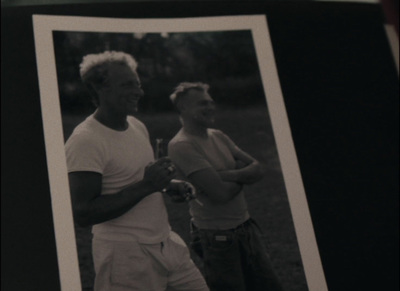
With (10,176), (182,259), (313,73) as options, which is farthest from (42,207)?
(313,73)

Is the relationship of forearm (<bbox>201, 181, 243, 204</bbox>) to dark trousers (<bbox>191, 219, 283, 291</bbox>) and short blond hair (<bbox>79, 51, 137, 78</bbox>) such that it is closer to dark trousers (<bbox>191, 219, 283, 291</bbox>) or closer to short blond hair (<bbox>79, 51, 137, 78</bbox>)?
dark trousers (<bbox>191, 219, 283, 291</bbox>)

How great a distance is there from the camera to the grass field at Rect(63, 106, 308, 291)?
543mm

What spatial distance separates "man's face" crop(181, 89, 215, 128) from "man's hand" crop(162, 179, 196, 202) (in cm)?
8

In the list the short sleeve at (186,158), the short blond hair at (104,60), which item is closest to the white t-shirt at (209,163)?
the short sleeve at (186,158)

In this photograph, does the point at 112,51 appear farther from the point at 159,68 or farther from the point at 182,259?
the point at 182,259

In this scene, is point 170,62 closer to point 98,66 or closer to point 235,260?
point 98,66

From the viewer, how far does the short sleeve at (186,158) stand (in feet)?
1.85

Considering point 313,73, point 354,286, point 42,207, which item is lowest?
point 354,286

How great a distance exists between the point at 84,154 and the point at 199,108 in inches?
5.7

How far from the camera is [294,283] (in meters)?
0.56

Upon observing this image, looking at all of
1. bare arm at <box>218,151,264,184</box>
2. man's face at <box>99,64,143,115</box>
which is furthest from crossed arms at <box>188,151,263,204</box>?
man's face at <box>99,64,143,115</box>

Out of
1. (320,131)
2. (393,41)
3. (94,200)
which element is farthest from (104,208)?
(393,41)

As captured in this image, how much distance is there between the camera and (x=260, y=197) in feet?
1.91

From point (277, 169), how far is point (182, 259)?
0.51 feet
